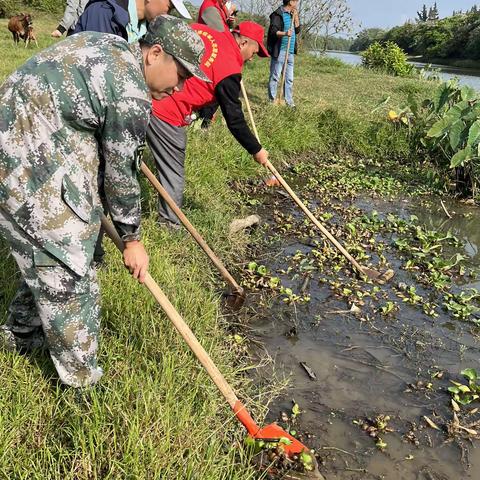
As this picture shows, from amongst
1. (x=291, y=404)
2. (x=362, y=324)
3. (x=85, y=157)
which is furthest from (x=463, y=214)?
(x=85, y=157)

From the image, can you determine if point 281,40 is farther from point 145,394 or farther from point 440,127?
point 145,394

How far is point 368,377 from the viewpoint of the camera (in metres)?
3.13

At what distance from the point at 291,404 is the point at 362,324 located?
1.11 meters

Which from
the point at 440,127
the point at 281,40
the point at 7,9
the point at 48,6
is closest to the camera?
the point at 440,127

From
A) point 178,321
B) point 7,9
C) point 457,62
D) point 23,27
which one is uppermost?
point 7,9

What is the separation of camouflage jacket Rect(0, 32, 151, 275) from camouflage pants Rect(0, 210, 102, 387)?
6 cm

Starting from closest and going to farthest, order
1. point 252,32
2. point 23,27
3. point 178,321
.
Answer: point 178,321 < point 252,32 < point 23,27

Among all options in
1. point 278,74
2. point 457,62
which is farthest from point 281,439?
point 457,62

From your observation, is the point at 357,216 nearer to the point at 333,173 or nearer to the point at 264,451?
the point at 333,173

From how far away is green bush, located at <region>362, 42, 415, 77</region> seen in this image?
52.7 ft

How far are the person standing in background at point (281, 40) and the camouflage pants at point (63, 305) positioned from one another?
7251 millimetres

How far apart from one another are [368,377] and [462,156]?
4.04 metres

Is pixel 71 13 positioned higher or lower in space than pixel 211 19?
higher

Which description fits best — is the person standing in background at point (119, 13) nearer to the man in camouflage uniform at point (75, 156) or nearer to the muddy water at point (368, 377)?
the man in camouflage uniform at point (75, 156)
